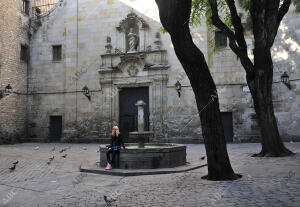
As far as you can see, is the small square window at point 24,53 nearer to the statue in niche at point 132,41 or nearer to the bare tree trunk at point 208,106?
the statue in niche at point 132,41

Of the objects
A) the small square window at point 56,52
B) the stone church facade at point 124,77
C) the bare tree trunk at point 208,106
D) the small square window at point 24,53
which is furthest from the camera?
the small square window at point 56,52

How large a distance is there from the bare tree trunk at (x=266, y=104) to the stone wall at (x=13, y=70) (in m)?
15.9

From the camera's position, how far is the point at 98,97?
2048cm

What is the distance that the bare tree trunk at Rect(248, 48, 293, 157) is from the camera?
10.6 m

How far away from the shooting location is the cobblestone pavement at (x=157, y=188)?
5398mm

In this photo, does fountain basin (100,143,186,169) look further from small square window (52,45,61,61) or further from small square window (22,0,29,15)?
small square window (22,0,29,15)

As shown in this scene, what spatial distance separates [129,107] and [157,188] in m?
13.8

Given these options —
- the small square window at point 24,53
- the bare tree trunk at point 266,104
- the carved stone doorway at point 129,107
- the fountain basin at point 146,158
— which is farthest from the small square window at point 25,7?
the bare tree trunk at point 266,104

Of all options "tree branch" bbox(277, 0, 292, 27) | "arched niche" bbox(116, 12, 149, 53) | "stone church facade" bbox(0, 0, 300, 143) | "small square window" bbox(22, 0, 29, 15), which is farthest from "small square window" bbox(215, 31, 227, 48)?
"small square window" bbox(22, 0, 29, 15)

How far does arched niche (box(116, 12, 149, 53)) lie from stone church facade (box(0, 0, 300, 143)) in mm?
66

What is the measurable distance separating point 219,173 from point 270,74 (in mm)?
5415

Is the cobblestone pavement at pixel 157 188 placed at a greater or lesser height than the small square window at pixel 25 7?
lesser

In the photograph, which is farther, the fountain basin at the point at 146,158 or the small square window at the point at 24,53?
the small square window at the point at 24,53

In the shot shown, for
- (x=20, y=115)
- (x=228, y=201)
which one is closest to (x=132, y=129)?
(x=20, y=115)
